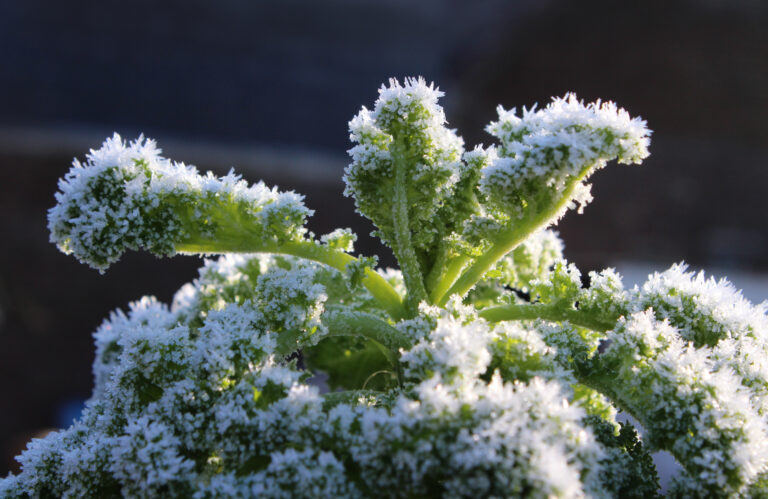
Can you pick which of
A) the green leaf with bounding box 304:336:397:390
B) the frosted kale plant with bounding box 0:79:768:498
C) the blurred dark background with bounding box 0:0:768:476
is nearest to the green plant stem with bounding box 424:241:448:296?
the frosted kale plant with bounding box 0:79:768:498

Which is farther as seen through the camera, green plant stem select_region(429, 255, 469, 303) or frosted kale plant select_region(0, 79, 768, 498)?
green plant stem select_region(429, 255, 469, 303)

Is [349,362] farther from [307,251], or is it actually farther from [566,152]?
[566,152]

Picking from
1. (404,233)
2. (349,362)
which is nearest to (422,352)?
(404,233)

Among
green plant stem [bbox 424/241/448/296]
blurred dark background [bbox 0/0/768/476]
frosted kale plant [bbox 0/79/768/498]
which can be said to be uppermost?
blurred dark background [bbox 0/0/768/476]

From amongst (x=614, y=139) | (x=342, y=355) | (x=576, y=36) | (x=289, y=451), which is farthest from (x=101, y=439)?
(x=576, y=36)

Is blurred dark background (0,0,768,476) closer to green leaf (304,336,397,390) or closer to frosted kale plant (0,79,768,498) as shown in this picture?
green leaf (304,336,397,390)

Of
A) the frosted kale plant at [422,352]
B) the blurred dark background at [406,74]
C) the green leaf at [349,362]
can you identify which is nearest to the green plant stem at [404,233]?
the frosted kale plant at [422,352]
